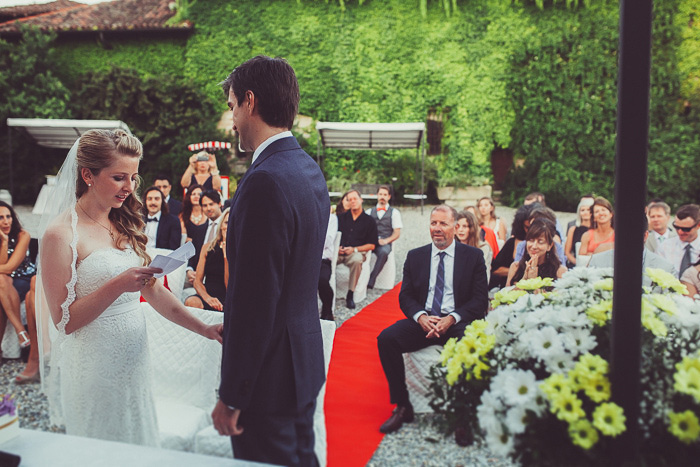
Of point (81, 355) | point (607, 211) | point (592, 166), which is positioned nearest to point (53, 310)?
point (81, 355)

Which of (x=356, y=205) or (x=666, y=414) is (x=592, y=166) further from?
(x=666, y=414)

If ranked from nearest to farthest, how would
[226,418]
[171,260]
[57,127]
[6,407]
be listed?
1. [6,407]
2. [226,418]
3. [171,260]
4. [57,127]

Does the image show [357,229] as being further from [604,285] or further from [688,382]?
[688,382]

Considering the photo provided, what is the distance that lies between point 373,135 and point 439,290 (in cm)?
1142

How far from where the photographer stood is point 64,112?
17.5 metres

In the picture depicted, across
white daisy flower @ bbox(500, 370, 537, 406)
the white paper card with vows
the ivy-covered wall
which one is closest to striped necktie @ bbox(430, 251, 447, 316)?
the white paper card with vows

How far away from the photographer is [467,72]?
60.7 feet

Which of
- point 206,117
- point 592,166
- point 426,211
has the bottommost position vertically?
point 426,211

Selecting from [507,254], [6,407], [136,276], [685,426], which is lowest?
[507,254]

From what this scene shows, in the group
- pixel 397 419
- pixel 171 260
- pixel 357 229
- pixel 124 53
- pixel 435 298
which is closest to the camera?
pixel 171 260

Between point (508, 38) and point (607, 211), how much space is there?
45.0 ft

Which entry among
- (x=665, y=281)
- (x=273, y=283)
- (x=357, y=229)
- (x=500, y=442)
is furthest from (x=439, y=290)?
(x=357, y=229)

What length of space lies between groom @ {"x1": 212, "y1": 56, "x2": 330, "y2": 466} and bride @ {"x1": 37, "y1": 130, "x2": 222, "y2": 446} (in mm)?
454

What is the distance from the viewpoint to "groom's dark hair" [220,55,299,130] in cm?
176
